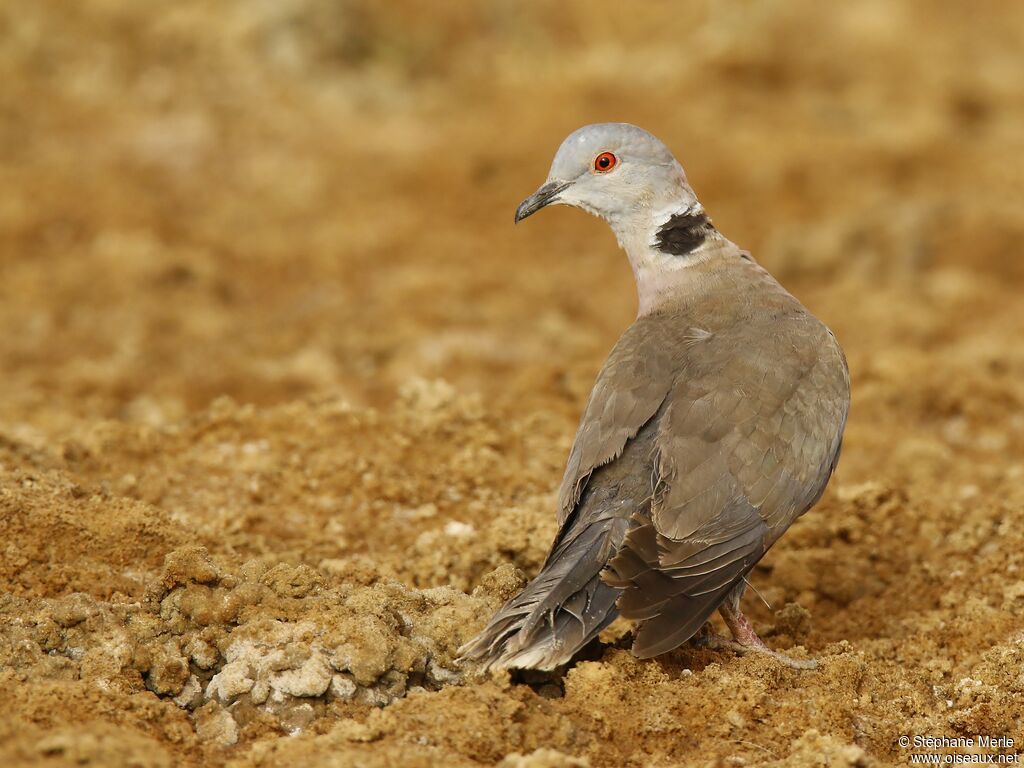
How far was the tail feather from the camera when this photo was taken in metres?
3.68

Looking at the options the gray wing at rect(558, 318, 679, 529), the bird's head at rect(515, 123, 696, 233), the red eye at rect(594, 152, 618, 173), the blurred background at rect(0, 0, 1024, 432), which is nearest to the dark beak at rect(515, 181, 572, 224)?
the bird's head at rect(515, 123, 696, 233)

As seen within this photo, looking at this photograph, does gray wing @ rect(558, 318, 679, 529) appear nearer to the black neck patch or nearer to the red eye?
the black neck patch

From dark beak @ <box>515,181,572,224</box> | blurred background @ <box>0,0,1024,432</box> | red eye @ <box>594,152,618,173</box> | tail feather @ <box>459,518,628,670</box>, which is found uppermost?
blurred background @ <box>0,0,1024,432</box>

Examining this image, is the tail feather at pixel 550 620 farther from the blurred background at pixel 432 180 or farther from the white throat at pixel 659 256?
the blurred background at pixel 432 180

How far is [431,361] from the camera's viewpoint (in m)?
7.89

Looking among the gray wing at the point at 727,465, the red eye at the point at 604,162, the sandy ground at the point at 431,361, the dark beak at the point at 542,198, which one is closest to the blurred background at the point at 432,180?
the sandy ground at the point at 431,361

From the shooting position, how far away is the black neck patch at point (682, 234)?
5.02 meters

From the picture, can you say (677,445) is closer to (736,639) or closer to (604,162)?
(736,639)

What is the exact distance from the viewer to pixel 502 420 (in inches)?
254

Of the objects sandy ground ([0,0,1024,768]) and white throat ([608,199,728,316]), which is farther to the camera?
white throat ([608,199,728,316])

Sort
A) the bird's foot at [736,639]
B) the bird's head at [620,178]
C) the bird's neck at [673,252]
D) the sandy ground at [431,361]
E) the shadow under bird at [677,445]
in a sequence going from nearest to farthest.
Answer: the sandy ground at [431,361], the shadow under bird at [677,445], the bird's foot at [736,639], the bird's neck at [673,252], the bird's head at [620,178]

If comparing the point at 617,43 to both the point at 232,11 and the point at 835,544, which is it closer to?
the point at 232,11

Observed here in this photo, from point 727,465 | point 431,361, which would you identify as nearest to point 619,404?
point 727,465

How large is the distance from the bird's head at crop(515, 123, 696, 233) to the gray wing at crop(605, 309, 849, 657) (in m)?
0.77
